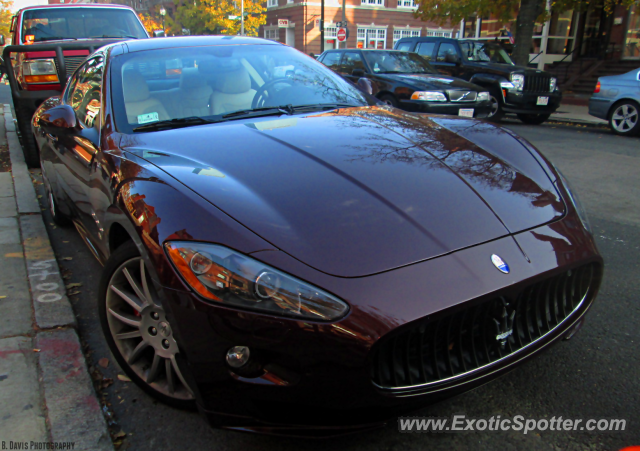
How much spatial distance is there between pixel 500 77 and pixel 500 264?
11.3 metres

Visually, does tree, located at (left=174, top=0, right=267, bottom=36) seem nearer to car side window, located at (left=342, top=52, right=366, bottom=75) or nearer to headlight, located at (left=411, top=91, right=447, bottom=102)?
car side window, located at (left=342, top=52, right=366, bottom=75)

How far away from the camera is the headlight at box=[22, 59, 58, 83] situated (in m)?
6.39

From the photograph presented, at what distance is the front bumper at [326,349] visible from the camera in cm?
164

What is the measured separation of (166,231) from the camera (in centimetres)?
195

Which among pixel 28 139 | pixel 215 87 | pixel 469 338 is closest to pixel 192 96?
pixel 215 87

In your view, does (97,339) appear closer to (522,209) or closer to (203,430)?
(203,430)

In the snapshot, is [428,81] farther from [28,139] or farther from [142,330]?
[142,330]

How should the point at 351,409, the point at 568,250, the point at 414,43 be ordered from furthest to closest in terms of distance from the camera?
the point at 414,43, the point at 568,250, the point at 351,409

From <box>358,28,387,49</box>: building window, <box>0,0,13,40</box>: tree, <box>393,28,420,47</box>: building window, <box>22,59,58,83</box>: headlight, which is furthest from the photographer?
<box>0,0,13,40</box>: tree

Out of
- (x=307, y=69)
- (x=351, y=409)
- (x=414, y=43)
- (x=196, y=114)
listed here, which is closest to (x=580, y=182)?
(x=307, y=69)

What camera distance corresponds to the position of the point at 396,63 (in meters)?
11.3

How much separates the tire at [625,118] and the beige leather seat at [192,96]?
9733 millimetres

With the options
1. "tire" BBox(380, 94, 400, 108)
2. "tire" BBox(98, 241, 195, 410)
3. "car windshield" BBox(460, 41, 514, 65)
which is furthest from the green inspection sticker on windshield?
"car windshield" BBox(460, 41, 514, 65)

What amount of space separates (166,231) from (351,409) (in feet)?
3.08
